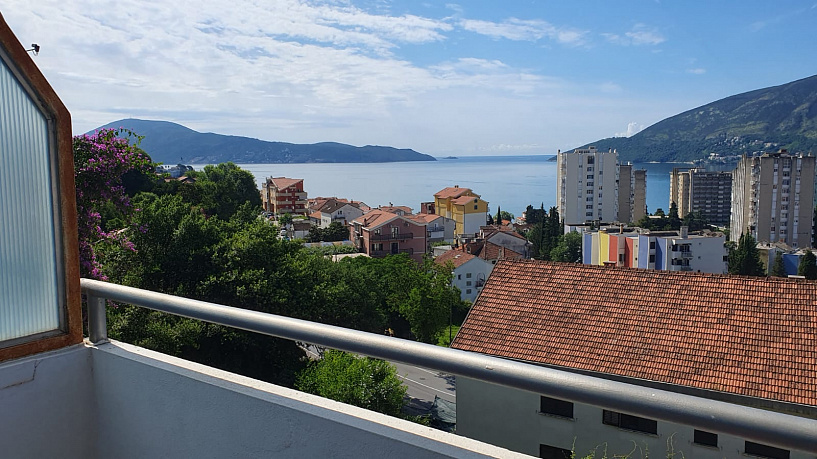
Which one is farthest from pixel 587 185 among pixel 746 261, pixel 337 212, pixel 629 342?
pixel 629 342

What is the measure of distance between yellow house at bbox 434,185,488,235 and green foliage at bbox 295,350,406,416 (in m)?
53.6

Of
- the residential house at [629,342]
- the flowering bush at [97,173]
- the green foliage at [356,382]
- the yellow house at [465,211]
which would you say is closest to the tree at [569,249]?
the yellow house at [465,211]

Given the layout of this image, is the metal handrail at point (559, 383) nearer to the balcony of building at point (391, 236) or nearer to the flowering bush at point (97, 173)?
the flowering bush at point (97, 173)

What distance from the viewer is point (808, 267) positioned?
4091 centimetres

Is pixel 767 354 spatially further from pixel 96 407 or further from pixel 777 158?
pixel 777 158

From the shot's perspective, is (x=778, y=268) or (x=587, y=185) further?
(x=587, y=185)

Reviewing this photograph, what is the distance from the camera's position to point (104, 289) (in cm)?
183

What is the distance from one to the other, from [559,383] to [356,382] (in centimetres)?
1148

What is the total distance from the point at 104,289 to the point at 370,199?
4627 inches

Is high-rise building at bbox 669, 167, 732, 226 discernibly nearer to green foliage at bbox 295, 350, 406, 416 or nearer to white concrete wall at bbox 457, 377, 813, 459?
green foliage at bbox 295, 350, 406, 416

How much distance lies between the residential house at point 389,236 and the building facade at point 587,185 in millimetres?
29489

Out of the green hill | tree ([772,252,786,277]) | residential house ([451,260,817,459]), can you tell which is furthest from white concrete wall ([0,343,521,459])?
the green hill

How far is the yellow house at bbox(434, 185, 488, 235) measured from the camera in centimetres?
6688

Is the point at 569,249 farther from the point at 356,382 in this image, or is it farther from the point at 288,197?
the point at 356,382
